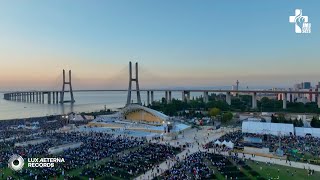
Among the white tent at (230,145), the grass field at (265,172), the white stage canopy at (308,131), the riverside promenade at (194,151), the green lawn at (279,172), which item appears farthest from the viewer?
the white stage canopy at (308,131)

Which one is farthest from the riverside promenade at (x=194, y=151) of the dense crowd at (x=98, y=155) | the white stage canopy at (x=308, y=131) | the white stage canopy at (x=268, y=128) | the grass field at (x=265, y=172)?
the white stage canopy at (x=308, y=131)

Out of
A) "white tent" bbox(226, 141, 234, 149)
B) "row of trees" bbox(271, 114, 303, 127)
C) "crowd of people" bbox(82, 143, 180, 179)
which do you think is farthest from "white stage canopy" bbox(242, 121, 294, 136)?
"crowd of people" bbox(82, 143, 180, 179)

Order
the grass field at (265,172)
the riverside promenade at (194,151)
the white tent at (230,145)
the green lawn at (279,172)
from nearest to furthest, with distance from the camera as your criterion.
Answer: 1. the grass field at (265,172)
2. the green lawn at (279,172)
3. the riverside promenade at (194,151)
4. the white tent at (230,145)

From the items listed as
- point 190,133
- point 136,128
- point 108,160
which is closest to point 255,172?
point 108,160

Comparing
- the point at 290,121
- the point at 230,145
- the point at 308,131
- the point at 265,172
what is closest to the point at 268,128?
the point at 308,131

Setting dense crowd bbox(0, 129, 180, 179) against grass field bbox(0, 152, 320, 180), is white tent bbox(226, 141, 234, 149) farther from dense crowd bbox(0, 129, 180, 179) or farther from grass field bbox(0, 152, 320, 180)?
grass field bbox(0, 152, 320, 180)

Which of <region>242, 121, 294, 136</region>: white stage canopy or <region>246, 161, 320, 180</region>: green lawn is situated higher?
<region>242, 121, 294, 136</region>: white stage canopy

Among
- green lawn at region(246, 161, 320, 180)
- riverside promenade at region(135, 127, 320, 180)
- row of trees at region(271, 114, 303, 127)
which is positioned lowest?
green lawn at region(246, 161, 320, 180)

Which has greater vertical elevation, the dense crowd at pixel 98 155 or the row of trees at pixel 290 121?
the row of trees at pixel 290 121

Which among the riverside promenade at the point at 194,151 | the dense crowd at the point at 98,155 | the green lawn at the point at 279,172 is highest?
the dense crowd at the point at 98,155

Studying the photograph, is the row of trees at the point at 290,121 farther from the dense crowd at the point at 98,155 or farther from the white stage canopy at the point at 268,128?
the dense crowd at the point at 98,155
